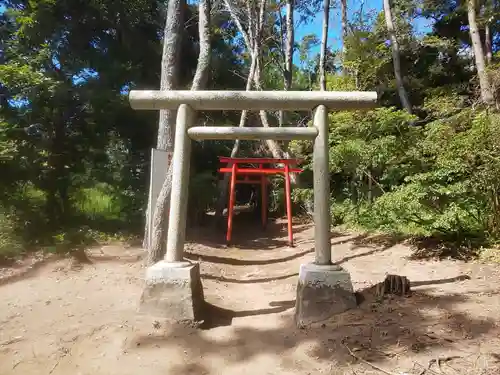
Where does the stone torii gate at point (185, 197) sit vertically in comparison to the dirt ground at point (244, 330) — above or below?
above

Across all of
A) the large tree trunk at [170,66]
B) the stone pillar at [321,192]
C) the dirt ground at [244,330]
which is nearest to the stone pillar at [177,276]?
the dirt ground at [244,330]

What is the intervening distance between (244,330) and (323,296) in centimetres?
96

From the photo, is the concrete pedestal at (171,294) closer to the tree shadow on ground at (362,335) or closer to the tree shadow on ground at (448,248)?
the tree shadow on ground at (362,335)

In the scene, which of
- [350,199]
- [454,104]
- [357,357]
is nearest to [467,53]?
[454,104]

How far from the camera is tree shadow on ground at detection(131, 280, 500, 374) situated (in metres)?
3.38

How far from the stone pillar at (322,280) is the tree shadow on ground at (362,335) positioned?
129 millimetres

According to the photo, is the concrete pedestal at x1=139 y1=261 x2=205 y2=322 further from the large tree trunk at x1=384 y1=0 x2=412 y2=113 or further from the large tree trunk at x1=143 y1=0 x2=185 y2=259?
the large tree trunk at x1=384 y1=0 x2=412 y2=113

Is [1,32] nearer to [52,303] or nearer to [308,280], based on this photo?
[52,303]

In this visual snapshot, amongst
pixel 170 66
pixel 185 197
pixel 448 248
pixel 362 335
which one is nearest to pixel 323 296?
pixel 362 335

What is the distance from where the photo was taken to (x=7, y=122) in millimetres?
7711

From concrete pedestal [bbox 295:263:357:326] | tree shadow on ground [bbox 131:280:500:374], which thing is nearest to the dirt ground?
tree shadow on ground [bbox 131:280:500:374]

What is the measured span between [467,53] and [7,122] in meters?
13.1

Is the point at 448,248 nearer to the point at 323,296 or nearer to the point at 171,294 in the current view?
the point at 323,296

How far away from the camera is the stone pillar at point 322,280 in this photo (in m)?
4.21
